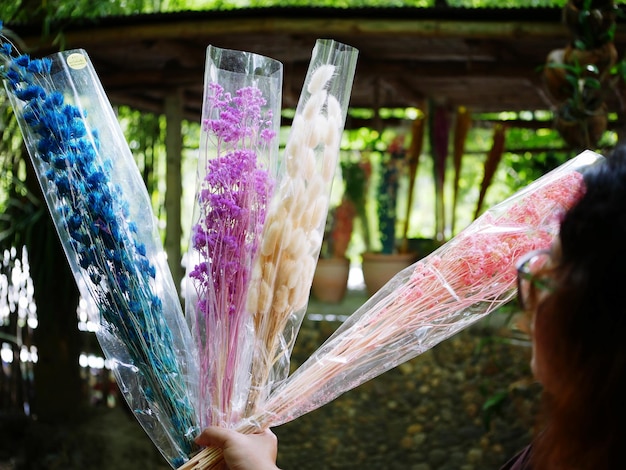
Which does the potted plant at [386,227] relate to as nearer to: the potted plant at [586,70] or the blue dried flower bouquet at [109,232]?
the potted plant at [586,70]

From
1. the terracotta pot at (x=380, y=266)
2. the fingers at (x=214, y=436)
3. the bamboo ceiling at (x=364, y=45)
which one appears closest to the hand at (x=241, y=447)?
the fingers at (x=214, y=436)

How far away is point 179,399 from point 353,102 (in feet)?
17.6

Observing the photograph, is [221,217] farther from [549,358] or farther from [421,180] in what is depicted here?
[421,180]

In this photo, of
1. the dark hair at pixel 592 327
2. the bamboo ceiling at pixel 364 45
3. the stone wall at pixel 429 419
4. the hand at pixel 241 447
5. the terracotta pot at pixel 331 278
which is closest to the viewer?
the dark hair at pixel 592 327

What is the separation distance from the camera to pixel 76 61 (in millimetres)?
1164

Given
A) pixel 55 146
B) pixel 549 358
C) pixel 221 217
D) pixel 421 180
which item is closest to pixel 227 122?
pixel 221 217

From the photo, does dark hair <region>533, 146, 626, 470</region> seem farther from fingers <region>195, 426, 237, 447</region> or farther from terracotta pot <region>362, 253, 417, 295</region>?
terracotta pot <region>362, 253, 417, 295</region>

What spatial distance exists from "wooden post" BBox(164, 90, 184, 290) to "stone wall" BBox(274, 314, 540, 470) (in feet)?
4.15

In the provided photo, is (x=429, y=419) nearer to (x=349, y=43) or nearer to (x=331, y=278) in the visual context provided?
(x=331, y=278)

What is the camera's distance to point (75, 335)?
15.9 ft

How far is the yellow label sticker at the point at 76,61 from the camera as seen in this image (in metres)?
1.16

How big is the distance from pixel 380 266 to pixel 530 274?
3.88 meters

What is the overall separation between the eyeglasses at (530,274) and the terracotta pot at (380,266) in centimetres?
378

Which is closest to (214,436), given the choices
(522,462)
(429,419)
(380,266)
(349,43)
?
(522,462)
